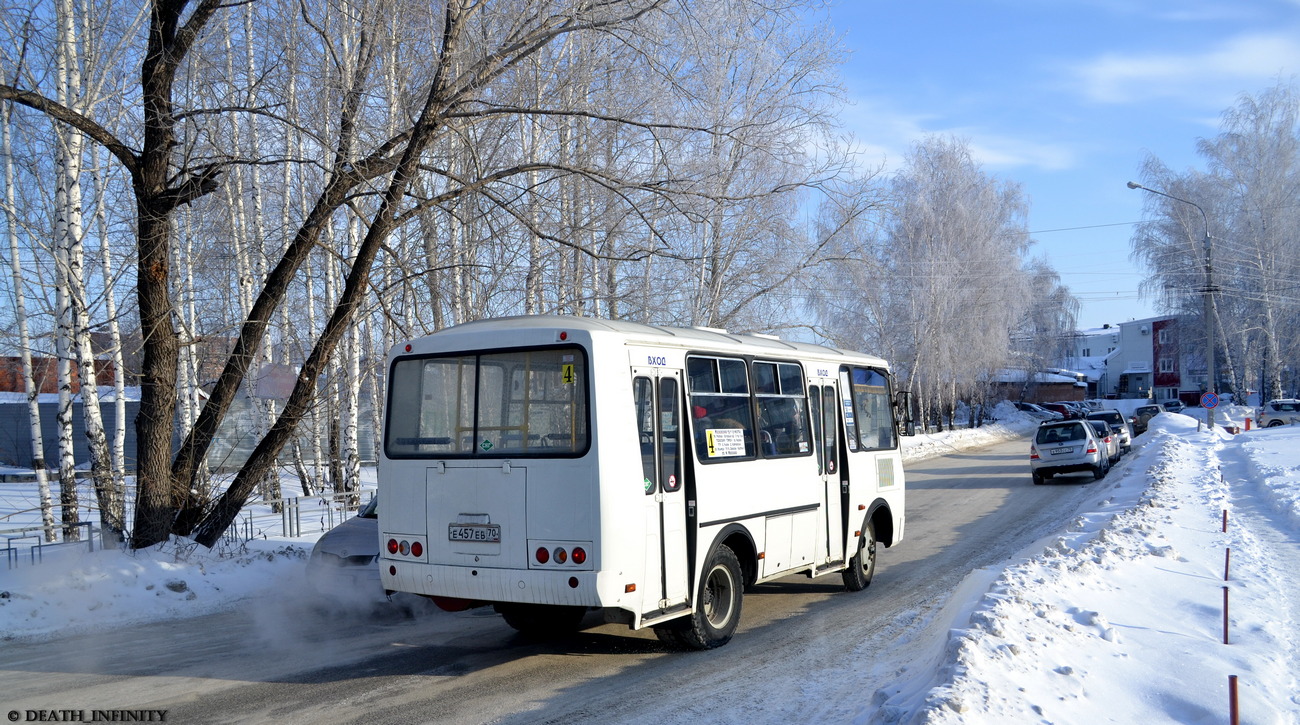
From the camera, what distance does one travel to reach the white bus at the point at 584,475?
7.24m

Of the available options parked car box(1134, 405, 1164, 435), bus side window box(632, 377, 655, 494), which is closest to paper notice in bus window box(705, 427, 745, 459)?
bus side window box(632, 377, 655, 494)

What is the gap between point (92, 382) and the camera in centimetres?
1393

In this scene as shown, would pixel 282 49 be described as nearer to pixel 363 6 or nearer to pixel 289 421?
pixel 363 6

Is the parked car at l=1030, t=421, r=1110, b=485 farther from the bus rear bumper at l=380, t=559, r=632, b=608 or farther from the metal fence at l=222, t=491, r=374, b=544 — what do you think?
the bus rear bumper at l=380, t=559, r=632, b=608

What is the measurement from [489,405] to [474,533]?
1.04m

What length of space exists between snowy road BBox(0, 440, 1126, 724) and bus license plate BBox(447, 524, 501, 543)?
1.08 metres

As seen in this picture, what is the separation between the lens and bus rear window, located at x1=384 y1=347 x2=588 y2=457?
739 centimetres

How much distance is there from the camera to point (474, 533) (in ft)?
25.0

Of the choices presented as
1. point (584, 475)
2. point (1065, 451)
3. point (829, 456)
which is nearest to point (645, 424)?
point (584, 475)

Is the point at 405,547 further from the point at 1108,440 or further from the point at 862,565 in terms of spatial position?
the point at 1108,440

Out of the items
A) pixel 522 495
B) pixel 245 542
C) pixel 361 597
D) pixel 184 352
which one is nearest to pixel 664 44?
pixel 522 495

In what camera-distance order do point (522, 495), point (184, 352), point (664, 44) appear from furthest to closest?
point (184, 352) < point (664, 44) < point (522, 495)

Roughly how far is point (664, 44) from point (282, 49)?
4.98m

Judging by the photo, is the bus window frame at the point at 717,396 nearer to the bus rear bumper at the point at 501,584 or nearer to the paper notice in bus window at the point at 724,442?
the paper notice in bus window at the point at 724,442
